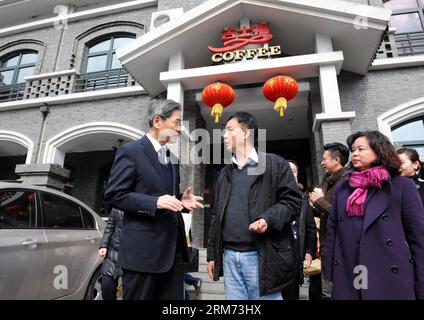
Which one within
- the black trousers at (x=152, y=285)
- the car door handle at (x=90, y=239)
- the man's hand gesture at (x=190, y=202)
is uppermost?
the car door handle at (x=90, y=239)

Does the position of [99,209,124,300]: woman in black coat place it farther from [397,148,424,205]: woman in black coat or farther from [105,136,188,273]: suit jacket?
[397,148,424,205]: woman in black coat

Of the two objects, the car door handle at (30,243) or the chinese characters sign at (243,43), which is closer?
the car door handle at (30,243)

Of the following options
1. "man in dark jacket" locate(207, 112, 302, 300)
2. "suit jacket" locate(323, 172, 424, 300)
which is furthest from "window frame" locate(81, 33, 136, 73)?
"suit jacket" locate(323, 172, 424, 300)

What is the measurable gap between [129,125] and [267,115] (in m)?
3.49

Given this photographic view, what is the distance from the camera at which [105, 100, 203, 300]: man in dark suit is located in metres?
1.50

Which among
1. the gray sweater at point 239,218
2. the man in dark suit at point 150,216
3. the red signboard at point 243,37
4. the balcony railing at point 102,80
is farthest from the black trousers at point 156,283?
the balcony railing at point 102,80

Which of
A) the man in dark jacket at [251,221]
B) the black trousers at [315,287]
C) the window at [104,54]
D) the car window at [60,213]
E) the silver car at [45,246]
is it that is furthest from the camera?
the window at [104,54]

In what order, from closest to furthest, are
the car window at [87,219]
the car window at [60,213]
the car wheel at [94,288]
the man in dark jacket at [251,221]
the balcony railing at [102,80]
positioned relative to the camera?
the man in dark jacket at [251,221], the car window at [60,213], the car wheel at [94,288], the car window at [87,219], the balcony railing at [102,80]

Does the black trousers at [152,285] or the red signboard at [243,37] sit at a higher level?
the red signboard at [243,37]

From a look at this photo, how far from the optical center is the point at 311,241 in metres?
2.63

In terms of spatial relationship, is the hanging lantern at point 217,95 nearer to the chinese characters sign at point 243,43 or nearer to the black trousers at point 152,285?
the chinese characters sign at point 243,43

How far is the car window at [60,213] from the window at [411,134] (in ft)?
20.5

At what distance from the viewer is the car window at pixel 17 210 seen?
250 centimetres

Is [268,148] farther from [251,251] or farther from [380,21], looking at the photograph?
[251,251]
